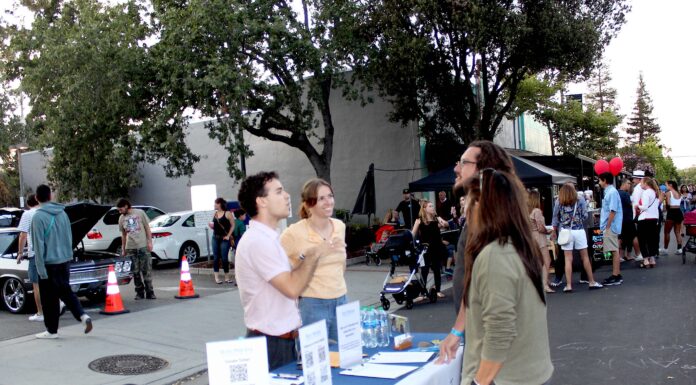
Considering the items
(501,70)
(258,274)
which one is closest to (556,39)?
(501,70)

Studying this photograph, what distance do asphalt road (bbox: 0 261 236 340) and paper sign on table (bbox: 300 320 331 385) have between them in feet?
23.0

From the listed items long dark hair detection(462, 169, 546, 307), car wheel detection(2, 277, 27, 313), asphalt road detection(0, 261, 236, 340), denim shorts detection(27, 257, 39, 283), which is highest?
long dark hair detection(462, 169, 546, 307)

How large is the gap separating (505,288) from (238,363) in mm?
1178

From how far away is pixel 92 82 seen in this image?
1666 cm

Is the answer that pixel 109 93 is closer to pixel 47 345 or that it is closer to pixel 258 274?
pixel 47 345

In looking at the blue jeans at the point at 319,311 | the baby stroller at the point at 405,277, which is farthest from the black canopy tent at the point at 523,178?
the blue jeans at the point at 319,311

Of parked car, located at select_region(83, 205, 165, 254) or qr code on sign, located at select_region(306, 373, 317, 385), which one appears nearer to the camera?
qr code on sign, located at select_region(306, 373, 317, 385)

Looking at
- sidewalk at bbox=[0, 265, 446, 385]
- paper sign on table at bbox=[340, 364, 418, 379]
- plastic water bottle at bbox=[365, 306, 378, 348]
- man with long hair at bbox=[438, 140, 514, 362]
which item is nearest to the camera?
man with long hair at bbox=[438, 140, 514, 362]

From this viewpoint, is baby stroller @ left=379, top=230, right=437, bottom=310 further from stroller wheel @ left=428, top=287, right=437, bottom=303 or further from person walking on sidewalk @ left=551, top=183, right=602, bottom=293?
person walking on sidewalk @ left=551, top=183, right=602, bottom=293

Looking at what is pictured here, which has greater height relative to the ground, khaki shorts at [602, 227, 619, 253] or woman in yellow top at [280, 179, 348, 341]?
woman in yellow top at [280, 179, 348, 341]

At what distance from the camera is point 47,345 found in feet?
25.2

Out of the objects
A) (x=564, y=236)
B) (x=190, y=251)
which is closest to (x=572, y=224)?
(x=564, y=236)

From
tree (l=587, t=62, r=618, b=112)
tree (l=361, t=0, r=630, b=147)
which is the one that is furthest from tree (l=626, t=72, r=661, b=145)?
tree (l=361, t=0, r=630, b=147)

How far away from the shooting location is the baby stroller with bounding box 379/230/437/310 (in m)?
9.57
